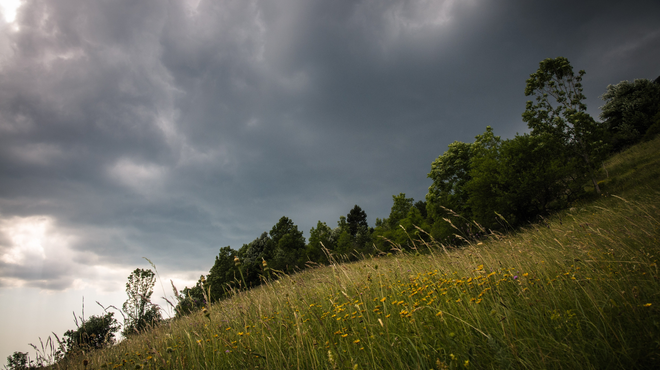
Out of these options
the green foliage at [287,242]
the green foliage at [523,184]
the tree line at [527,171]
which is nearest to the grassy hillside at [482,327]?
the tree line at [527,171]

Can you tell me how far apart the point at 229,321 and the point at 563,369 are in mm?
4576

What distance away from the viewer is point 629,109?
35.1 metres

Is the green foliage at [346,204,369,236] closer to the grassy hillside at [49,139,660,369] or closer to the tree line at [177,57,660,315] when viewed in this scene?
the tree line at [177,57,660,315]

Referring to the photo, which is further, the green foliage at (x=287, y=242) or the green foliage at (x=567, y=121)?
the green foliage at (x=287, y=242)

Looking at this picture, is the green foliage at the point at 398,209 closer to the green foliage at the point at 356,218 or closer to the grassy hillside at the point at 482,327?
the grassy hillside at the point at 482,327

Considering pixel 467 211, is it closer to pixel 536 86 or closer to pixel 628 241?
pixel 536 86

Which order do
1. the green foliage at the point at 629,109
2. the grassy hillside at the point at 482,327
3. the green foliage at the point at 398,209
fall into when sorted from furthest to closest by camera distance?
the green foliage at the point at 398,209 → the green foliage at the point at 629,109 → the grassy hillside at the point at 482,327

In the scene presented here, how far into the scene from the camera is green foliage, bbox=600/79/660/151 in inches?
1289

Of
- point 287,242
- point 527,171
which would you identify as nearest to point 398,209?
point 287,242

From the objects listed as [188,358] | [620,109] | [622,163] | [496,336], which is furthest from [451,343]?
[620,109]

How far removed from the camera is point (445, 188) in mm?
26531

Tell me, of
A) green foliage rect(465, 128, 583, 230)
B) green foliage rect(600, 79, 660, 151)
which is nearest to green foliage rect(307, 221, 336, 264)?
green foliage rect(465, 128, 583, 230)

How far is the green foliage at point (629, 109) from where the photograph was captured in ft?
107

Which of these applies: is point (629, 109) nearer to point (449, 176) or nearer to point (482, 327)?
point (449, 176)
